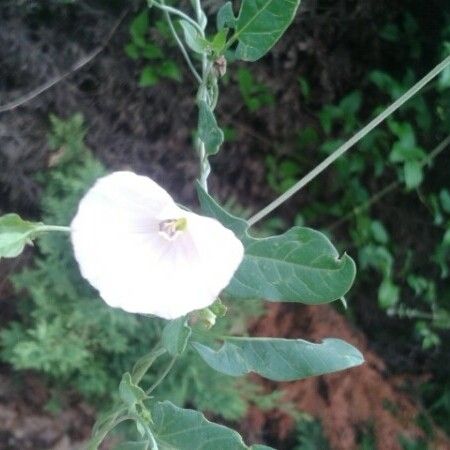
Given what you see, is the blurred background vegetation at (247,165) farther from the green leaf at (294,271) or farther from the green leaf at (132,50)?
the green leaf at (294,271)

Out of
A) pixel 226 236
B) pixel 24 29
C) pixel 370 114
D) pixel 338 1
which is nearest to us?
pixel 226 236

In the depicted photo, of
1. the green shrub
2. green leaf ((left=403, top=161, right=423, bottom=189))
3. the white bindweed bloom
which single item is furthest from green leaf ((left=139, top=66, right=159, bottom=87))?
the white bindweed bloom

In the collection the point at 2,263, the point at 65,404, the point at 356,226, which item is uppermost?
the point at 356,226

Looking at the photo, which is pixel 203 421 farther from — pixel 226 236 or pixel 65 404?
pixel 65 404

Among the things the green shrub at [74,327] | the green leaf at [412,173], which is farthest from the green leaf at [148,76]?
the green leaf at [412,173]

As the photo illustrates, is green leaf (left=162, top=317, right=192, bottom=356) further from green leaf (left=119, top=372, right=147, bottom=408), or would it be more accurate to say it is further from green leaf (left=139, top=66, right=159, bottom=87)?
green leaf (left=139, top=66, right=159, bottom=87)

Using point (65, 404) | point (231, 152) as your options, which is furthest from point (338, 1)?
point (65, 404)

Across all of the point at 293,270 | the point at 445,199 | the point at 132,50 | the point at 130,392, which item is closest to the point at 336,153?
the point at 293,270
